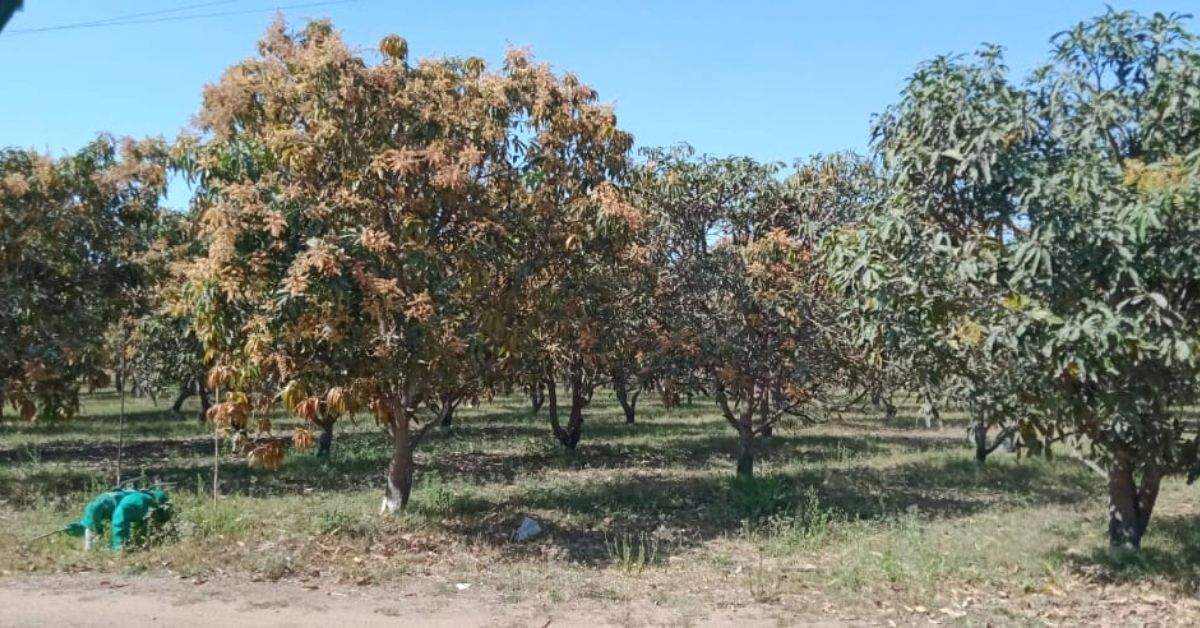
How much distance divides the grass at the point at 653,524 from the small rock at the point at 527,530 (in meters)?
0.15

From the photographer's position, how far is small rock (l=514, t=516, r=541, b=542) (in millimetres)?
9836

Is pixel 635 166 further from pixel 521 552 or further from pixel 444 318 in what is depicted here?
pixel 521 552

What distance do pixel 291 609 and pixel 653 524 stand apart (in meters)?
4.93

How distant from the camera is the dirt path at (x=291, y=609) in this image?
6574 millimetres

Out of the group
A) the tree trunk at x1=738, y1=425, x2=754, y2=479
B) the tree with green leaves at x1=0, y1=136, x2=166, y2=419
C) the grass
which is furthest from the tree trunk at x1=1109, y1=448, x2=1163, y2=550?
the tree with green leaves at x1=0, y1=136, x2=166, y2=419

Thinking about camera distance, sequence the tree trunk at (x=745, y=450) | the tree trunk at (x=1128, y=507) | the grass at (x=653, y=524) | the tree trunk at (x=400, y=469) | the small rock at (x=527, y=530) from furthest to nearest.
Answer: the tree trunk at (x=745, y=450) < the tree trunk at (x=400, y=469) < the small rock at (x=527, y=530) < the tree trunk at (x=1128, y=507) < the grass at (x=653, y=524)

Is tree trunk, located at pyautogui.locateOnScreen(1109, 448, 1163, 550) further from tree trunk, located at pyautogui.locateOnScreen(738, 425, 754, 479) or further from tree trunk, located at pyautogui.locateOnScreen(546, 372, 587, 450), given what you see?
tree trunk, located at pyautogui.locateOnScreen(546, 372, 587, 450)

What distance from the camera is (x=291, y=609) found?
691 cm

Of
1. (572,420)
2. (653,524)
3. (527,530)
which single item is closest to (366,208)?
(527,530)

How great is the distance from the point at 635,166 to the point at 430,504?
4.67 meters

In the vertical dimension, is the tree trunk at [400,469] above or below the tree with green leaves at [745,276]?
below

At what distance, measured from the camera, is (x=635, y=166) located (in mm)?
11062

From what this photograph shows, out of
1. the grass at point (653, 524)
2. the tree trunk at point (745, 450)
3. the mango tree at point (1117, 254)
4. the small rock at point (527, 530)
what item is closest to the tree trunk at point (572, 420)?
the grass at point (653, 524)

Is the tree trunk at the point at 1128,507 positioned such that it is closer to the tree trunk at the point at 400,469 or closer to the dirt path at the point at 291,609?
the dirt path at the point at 291,609
